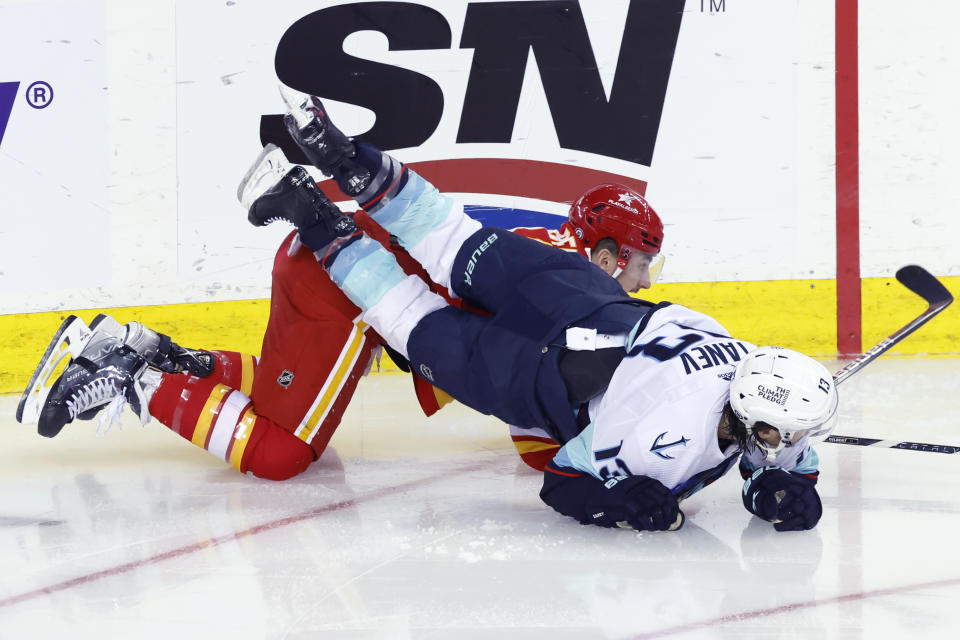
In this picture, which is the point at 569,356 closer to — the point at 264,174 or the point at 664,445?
the point at 664,445

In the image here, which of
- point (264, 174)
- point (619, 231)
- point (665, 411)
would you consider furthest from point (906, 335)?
point (264, 174)

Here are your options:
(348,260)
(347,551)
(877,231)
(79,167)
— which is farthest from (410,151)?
(347,551)

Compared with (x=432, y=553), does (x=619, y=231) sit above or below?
above

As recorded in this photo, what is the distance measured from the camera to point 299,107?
2777mm

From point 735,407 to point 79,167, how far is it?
2730mm

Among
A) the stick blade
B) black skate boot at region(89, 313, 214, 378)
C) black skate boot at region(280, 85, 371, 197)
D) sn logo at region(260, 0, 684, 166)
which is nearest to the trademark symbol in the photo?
sn logo at region(260, 0, 684, 166)

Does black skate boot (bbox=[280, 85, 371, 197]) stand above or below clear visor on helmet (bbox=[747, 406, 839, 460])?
above

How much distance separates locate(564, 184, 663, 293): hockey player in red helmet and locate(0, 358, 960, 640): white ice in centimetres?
62

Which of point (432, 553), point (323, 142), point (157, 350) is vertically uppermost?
point (323, 142)

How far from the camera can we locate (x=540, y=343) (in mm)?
2572

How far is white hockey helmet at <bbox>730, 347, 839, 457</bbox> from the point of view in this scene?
7.33 ft

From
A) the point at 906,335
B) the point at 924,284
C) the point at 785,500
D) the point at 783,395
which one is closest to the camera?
the point at 783,395

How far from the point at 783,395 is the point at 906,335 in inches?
42.1

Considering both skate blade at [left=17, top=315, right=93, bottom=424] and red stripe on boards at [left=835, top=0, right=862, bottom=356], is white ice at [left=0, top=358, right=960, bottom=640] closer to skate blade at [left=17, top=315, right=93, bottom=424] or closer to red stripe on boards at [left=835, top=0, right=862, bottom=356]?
skate blade at [left=17, top=315, right=93, bottom=424]
